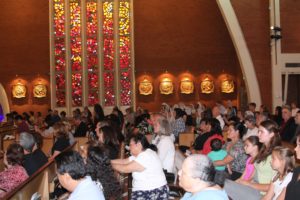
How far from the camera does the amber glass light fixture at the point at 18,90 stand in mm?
20844

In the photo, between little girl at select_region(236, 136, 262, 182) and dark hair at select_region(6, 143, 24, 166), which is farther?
little girl at select_region(236, 136, 262, 182)

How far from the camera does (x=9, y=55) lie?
21.1 metres

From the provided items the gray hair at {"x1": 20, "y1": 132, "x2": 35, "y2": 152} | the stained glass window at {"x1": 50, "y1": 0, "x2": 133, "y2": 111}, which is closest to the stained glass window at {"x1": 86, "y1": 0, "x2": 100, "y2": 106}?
the stained glass window at {"x1": 50, "y1": 0, "x2": 133, "y2": 111}

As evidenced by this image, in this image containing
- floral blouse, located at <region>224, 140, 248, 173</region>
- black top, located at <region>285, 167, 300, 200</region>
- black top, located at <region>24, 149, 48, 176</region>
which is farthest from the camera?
floral blouse, located at <region>224, 140, 248, 173</region>

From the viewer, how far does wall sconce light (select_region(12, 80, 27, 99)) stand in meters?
20.8

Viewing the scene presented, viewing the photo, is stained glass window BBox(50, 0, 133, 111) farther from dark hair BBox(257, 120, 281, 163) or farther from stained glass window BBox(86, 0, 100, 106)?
dark hair BBox(257, 120, 281, 163)

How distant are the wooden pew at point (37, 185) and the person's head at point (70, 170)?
0.79 metres

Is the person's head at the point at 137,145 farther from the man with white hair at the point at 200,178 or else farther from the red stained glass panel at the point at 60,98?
the red stained glass panel at the point at 60,98

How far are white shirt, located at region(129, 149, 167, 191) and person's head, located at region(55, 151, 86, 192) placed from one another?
1625 mm

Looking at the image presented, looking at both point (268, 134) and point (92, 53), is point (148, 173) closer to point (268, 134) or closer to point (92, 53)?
point (268, 134)

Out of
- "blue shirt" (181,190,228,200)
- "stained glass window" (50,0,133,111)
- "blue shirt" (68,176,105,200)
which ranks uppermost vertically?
"stained glass window" (50,0,133,111)

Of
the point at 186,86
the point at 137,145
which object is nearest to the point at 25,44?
the point at 186,86

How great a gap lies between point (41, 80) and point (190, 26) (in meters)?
7.02

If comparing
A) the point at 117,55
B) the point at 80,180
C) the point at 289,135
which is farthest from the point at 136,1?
the point at 80,180
